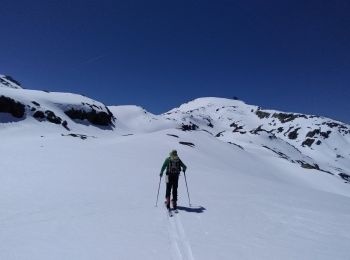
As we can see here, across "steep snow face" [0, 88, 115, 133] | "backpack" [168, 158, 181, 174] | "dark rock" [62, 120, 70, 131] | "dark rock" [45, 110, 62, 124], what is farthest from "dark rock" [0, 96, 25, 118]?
"backpack" [168, 158, 181, 174]

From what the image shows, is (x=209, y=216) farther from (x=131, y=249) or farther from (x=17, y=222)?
(x=17, y=222)

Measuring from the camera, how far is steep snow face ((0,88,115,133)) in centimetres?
5975

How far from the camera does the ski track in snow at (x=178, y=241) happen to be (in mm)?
8062

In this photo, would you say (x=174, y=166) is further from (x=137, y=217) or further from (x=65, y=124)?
(x=65, y=124)

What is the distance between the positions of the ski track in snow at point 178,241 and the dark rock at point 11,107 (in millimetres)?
55858

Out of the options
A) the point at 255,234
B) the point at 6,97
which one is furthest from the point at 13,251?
the point at 6,97

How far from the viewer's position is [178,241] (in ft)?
30.0

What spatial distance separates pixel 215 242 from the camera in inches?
365

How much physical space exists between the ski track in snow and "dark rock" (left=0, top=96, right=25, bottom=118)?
55.9 metres

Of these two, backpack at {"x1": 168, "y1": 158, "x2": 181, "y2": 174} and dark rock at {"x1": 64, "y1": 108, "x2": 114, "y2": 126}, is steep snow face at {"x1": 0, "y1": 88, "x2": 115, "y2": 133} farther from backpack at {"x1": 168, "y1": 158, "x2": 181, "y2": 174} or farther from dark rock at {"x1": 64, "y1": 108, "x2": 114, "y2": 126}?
backpack at {"x1": 168, "y1": 158, "x2": 181, "y2": 174}

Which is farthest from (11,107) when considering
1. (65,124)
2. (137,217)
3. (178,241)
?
(178,241)

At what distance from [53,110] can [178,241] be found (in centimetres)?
6411

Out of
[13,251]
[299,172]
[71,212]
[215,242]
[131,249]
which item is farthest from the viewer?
[299,172]

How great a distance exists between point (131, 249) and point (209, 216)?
4759 mm
